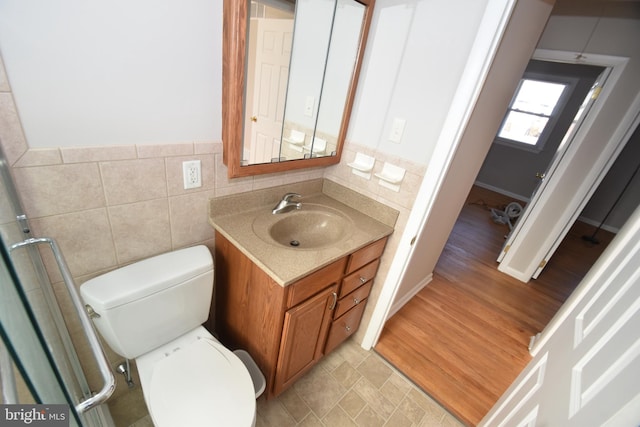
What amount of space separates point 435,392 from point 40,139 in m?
2.10

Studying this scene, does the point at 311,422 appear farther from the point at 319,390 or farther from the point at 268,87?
the point at 268,87

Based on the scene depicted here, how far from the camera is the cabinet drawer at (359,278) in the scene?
4.32 feet

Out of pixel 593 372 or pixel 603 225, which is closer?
pixel 593 372

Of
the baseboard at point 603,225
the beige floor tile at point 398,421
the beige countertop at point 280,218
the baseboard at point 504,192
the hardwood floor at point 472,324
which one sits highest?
the beige countertop at point 280,218

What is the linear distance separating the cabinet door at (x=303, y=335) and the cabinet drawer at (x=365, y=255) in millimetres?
135

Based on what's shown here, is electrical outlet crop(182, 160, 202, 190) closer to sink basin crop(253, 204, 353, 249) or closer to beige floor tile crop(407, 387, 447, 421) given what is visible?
sink basin crop(253, 204, 353, 249)

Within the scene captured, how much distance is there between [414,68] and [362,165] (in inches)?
20.0

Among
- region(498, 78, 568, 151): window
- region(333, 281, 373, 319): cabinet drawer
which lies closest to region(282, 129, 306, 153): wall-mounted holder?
region(333, 281, 373, 319): cabinet drawer

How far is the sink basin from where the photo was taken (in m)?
1.33

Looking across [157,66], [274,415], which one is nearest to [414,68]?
[157,66]

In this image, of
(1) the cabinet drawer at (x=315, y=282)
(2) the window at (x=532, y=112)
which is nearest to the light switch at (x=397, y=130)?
(1) the cabinet drawer at (x=315, y=282)

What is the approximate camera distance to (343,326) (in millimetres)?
1521

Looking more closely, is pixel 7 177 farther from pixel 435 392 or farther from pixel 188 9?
pixel 435 392

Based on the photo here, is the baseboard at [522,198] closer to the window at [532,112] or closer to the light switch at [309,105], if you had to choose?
the window at [532,112]
